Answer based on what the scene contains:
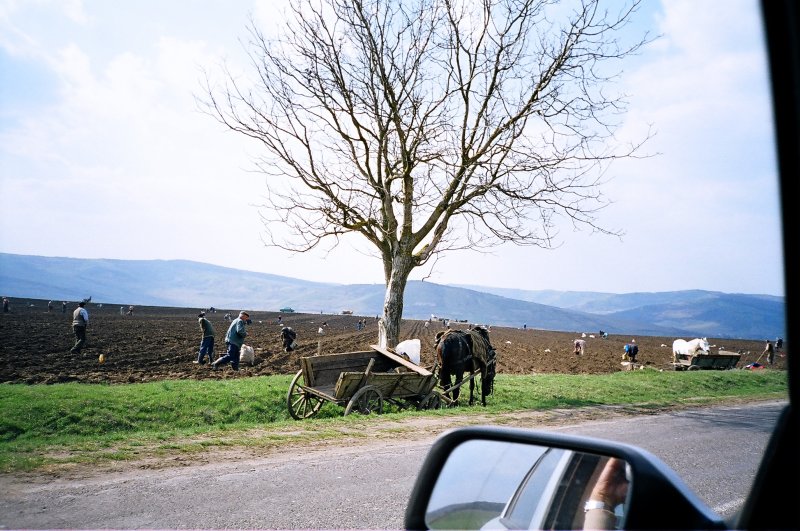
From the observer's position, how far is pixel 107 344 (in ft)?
96.0

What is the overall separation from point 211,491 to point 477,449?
4573mm

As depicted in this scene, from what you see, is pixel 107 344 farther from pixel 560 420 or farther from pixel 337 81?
pixel 560 420

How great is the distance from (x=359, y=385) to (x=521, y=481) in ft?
31.7

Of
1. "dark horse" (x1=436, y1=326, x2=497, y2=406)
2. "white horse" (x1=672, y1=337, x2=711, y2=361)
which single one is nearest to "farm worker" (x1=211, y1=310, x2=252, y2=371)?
"dark horse" (x1=436, y1=326, x2=497, y2=406)

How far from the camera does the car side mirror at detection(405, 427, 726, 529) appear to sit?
5.53 ft

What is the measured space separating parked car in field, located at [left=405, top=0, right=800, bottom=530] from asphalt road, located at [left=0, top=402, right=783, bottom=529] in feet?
10.7

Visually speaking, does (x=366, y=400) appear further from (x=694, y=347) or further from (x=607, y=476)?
(x=694, y=347)

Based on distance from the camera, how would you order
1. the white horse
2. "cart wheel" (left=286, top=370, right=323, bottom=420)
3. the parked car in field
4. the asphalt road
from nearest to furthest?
the parked car in field, the asphalt road, "cart wheel" (left=286, top=370, right=323, bottom=420), the white horse

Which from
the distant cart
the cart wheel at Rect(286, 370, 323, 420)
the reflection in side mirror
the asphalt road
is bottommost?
the cart wheel at Rect(286, 370, 323, 420)

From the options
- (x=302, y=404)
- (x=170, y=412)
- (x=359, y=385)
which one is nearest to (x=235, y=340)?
(x=302, y=404)

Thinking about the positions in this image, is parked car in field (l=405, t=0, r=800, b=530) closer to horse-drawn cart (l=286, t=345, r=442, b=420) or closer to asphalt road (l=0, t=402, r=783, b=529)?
asphalt road (l=0, t=402, r=783, b=529)

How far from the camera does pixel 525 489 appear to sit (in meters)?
2.05

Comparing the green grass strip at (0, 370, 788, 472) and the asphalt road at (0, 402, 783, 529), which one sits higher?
the asphalt road at (0, 402, 783, 529)

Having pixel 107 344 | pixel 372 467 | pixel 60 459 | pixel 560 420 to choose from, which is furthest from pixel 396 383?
pixel 107 344
